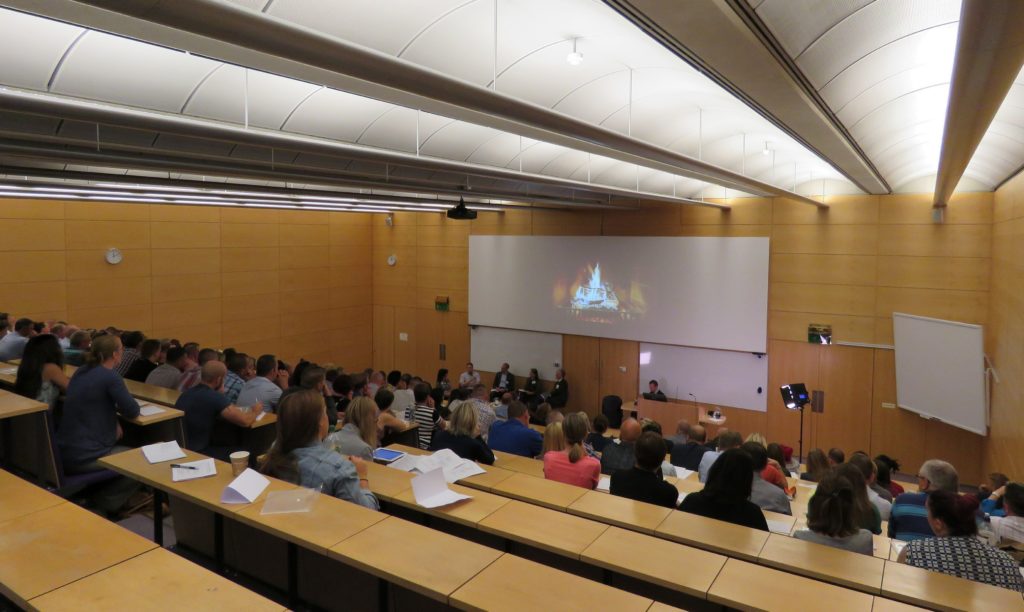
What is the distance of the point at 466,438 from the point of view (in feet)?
15.7

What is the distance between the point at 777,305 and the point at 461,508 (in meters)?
9.21

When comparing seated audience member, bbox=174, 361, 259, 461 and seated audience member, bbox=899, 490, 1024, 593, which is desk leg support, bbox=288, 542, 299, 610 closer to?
seated audience member, bbox=174, 361, 259, 461

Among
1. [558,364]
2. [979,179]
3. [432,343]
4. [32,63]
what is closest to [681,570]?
[32,63]

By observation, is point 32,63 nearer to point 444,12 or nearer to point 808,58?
point 444,12

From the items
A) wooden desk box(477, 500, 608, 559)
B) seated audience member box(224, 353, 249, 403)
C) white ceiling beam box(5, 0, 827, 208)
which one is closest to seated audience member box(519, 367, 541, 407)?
seated audience member box(224, 353, 249, 403)

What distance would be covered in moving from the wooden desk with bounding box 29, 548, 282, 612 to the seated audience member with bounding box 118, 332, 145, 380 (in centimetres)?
551

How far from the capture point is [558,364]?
13266 millimetres

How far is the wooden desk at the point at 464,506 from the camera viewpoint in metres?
3.15

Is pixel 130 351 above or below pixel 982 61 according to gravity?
below

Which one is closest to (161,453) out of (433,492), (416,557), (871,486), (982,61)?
(433,492)

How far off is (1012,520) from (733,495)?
1899mm

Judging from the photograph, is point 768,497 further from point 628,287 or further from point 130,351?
point 628,287

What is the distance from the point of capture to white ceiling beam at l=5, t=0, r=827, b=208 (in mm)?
1894

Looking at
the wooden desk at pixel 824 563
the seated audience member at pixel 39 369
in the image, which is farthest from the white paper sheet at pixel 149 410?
the wooden desk at pixel 824 563
